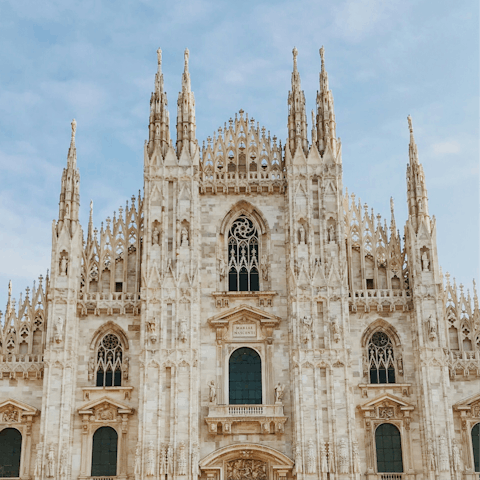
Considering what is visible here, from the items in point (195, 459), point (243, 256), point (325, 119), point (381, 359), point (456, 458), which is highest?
point (325, 119)

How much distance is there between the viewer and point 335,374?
27.1 meters

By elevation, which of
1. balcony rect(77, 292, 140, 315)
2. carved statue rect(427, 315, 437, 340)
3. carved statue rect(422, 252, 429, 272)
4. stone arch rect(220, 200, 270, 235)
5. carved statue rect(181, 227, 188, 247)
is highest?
stone arch rect(220, 200, 270, 235)

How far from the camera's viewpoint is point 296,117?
30.6 meters

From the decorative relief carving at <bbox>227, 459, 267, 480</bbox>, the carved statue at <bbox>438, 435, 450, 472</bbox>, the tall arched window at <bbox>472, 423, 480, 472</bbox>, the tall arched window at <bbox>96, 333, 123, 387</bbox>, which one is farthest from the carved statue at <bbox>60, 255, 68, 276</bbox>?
the tall arched window at <bbox>472, 423, 480, 472</bbox>

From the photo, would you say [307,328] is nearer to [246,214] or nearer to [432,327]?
[432,327]

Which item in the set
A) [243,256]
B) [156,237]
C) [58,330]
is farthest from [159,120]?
[58,330]

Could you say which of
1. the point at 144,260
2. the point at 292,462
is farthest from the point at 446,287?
the point at 144,260

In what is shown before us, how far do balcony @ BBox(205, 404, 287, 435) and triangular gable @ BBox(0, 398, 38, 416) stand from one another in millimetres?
5827

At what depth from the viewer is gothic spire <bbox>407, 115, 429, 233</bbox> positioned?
2912cm

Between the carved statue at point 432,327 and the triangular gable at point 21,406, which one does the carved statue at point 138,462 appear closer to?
the triangular gable at point 21,406

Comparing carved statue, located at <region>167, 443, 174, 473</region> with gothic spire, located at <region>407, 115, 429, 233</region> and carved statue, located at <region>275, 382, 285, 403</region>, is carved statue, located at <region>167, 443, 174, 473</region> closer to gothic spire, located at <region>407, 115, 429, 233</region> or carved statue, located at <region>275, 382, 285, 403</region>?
carved statue, located at <region>275, 382, 285, 403</region>

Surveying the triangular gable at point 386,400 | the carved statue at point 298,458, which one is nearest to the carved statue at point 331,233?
the triangular gable at point 386,400

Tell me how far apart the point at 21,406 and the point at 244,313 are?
806cm

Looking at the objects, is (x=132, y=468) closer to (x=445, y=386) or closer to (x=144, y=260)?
(x=144, y=260)
